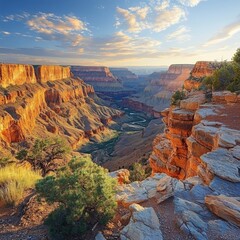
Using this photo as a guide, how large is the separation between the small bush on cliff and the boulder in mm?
2972

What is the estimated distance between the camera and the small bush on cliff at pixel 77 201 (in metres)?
6.11

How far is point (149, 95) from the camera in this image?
15225cm

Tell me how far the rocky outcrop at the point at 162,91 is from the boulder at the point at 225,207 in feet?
360

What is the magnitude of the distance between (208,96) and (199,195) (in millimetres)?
12425

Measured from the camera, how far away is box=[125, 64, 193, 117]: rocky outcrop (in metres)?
130

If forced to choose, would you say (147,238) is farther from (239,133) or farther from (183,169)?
(183,169)

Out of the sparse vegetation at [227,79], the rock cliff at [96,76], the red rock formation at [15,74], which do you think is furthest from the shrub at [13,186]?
the rock cliff at [96,76]

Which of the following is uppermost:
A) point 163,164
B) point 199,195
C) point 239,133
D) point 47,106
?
point 239,133

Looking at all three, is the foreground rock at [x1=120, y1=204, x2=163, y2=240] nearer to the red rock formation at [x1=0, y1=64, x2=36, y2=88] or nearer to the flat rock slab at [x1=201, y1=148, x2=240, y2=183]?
the flat rock slab at [x1=201, y1=148, x2=240, y2=183]

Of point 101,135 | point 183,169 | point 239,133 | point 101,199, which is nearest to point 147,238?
point 101,199

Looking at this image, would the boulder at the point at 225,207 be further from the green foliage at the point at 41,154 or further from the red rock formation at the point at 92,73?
the red rock formation at the point at 92,73

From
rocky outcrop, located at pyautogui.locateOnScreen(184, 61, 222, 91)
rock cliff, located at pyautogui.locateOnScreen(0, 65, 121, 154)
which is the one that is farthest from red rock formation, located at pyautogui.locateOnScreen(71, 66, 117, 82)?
rocky outcrop, located at pyautogui.locateOnScreen(184, 61, 222, 91)

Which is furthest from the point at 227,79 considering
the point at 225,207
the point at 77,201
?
the point at 77,201

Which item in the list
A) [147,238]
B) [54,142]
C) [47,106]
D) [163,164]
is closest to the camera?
[147,238]
